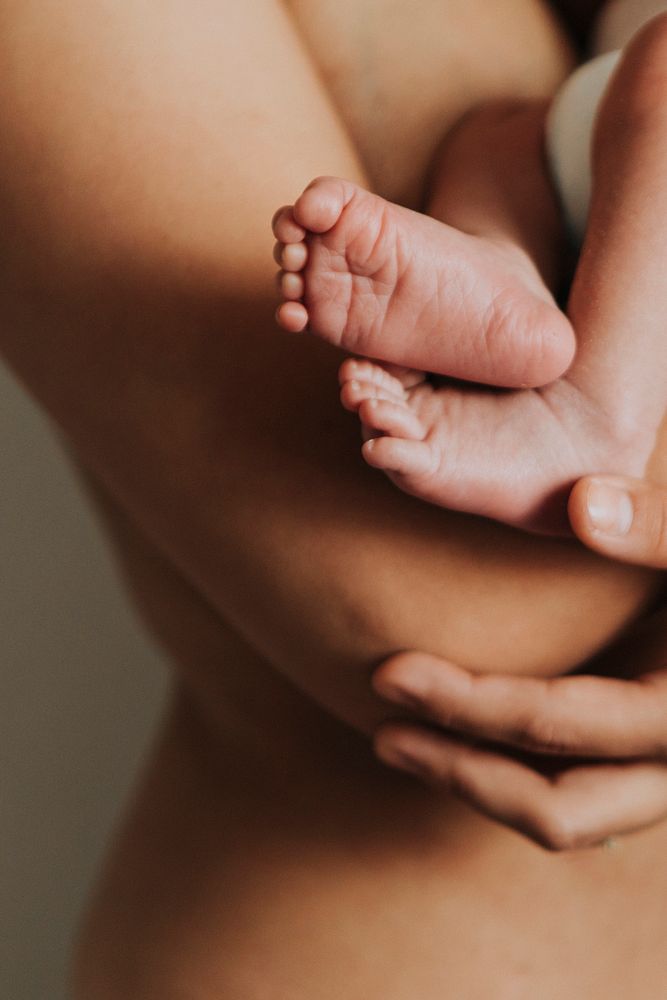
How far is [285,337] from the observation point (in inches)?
20.3

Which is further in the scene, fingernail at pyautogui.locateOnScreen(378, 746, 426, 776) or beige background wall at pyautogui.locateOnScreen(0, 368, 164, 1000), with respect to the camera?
beige background wall at pyautogui.locateOnScreen(0, 368, 164, 1000)

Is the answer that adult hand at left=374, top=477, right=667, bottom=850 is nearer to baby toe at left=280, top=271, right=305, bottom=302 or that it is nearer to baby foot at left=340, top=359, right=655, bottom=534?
baby foot at left=340, top=359, right=655, bottom=534

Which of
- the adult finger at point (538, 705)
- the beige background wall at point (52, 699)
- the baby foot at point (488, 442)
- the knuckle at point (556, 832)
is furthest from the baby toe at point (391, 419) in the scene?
the beige background wall at point (52, 699)

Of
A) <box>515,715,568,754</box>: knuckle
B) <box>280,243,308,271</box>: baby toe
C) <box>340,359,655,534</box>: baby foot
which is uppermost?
<box>280,243,308,271</box>: baby toe

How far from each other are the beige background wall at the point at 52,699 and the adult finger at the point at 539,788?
1.05 m

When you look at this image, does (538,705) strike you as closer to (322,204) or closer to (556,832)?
(556,832)

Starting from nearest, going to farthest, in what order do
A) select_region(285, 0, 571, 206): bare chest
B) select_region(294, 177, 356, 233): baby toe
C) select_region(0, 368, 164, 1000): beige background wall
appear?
select_region(294, 177, 356, 233): baby toe < select_region(285, 0, 571, 206): bare chest < select_region(0, 368, 164, 1000): beige background wall

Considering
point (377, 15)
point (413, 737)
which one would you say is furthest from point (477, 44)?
point (413, 737)

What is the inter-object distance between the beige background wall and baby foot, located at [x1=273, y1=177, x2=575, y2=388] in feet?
3.67

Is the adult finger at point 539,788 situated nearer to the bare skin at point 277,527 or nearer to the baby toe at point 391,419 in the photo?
the bare skin at point 277,527

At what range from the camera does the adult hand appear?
0.53m

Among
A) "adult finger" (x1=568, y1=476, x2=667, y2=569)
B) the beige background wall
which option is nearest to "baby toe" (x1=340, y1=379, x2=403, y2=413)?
"adult finger" (x1=568, y1=476, x2=667, y2=569)

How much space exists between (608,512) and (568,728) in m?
0.12

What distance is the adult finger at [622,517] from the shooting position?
51 cm
